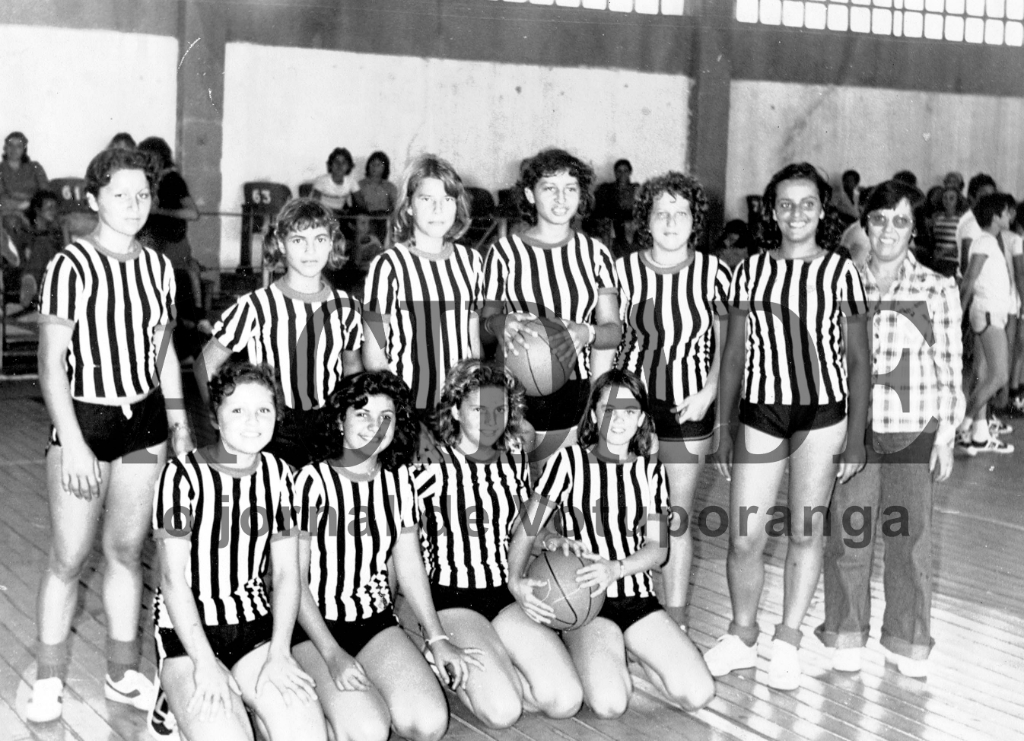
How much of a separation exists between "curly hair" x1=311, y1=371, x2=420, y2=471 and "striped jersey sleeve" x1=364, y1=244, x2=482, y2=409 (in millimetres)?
401

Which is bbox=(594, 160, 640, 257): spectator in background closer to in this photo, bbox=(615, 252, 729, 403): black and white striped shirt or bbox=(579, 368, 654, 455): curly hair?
bbox=(615, 252, 729, 403): black and white striped shirt

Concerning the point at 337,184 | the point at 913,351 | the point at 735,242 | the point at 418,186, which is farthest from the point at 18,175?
the point at 913,351

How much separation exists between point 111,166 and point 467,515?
131 cm

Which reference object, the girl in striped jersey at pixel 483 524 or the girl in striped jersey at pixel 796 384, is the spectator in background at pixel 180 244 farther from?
the girl in striped jersey at pixel 796 384

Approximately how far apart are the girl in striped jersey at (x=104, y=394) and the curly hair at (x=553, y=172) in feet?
3.76

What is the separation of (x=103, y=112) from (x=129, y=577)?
8171 mm

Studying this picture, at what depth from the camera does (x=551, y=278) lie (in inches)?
152

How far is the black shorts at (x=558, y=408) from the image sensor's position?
3.88 m

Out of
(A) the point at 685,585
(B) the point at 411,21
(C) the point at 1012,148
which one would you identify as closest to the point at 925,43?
(C) the point at 1012,148

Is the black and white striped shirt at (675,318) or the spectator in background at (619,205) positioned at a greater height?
the spectator in background at (619,205)

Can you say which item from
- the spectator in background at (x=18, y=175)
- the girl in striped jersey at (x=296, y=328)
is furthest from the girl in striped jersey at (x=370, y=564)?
the spectator in background at (x=18, y=175)

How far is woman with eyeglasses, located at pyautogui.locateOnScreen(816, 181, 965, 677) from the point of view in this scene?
12.1 ft

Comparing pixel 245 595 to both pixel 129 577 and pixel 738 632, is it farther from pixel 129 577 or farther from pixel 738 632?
pixel 738 632

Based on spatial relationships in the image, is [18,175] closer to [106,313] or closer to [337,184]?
[337,184]
